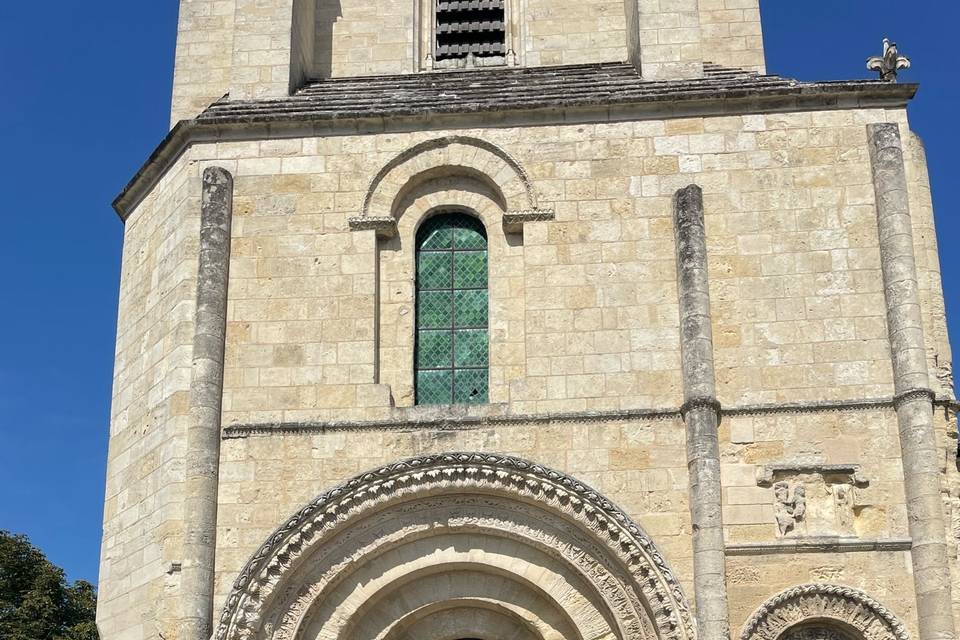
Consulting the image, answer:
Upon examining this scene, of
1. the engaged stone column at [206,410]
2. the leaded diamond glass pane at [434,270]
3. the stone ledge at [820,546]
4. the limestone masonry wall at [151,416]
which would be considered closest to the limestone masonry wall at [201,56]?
the limestone masonry wall at [151,416]

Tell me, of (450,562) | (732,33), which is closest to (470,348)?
(450,562)

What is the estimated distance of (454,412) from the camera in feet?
Answer: 43.3

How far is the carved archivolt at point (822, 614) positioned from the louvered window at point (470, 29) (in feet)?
27.6

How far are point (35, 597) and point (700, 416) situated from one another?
1328cm

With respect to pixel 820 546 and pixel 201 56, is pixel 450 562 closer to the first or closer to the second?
pixel 820 546

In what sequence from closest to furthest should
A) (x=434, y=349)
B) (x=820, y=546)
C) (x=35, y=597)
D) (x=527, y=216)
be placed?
(x=820, y=546) → (x=527, y=216) → (x=434, y=349) → (x=35, y=597)

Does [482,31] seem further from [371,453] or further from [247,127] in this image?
[371,453]

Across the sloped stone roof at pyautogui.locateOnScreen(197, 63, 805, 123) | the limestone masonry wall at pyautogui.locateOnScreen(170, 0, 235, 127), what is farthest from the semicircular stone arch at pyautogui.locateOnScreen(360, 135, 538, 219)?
the limestone masonry wall at pyautogui.locateOnScreen(170, 0, 235, 127)

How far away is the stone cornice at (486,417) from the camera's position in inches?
506

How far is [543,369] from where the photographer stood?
43.7ft

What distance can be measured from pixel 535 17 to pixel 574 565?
7.87 meters

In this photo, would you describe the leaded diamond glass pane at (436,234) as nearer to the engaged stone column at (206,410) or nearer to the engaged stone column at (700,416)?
the engaged stone column at (206,410)

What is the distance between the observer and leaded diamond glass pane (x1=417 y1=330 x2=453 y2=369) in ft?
45.8

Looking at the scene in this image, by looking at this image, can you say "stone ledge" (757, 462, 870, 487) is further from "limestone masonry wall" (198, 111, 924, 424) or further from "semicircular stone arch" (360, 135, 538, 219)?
"semicircular stone arch" (360, 135, 538, 219)
